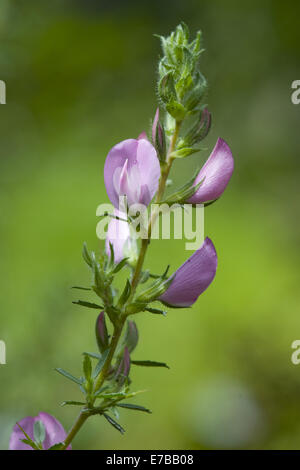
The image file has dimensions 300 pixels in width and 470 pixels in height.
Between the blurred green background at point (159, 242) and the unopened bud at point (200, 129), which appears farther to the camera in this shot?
the blurred green background at point (159, 242)

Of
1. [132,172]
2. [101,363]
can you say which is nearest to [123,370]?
[101,363]

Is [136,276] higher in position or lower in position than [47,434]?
higher

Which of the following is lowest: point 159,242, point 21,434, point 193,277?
point 21,434

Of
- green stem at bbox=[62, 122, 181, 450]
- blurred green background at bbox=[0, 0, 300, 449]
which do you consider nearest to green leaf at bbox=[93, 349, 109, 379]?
green stem at bbox=[62, 122, 181, 450]

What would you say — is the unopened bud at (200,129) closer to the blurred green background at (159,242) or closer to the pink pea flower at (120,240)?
the pink pea flower at (120,240)

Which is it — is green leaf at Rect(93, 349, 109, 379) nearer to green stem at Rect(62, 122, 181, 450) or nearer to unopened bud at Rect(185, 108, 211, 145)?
green stem at Rect(62, 122, 181, 450)

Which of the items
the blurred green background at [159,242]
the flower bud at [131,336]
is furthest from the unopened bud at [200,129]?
the blurred green background at [159,242]

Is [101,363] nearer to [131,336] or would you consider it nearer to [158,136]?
[131,336]
